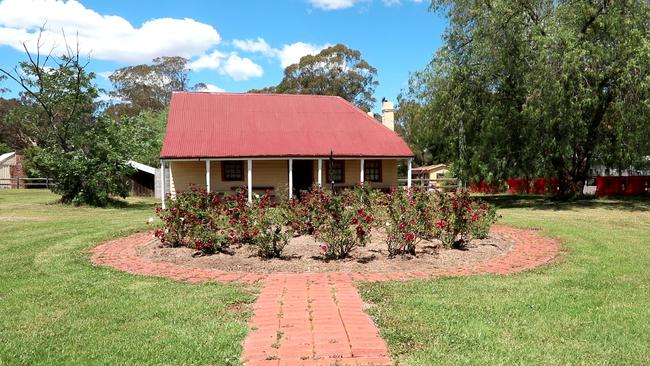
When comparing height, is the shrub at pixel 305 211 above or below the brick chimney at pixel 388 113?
below

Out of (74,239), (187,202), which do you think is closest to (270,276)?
(187,202)

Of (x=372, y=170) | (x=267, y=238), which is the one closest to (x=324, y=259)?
(x=267, y=238)

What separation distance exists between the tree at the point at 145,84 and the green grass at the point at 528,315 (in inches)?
2130

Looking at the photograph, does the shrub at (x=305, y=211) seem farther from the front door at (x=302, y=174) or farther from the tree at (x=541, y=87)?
the front door at (x=302, y=174)

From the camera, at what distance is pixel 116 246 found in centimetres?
950

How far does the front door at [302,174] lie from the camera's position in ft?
73.1

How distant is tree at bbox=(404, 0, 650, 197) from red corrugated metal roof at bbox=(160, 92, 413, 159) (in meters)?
2.99

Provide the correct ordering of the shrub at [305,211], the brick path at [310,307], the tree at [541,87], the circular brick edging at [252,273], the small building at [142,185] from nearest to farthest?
the brick path at [310,307] → the circular brick edging at [252,273] → the shrub at [305,211] → the tree at [541,87] → the small building at [142,185]

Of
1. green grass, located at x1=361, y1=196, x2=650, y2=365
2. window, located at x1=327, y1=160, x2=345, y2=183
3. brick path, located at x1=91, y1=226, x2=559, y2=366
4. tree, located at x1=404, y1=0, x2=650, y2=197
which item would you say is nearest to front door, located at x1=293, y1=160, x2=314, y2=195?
window, located at x1=327, y1=160, x2=345, y2=183

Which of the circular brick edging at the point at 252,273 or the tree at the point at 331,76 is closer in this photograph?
the circular brick edging at the point at 252,273

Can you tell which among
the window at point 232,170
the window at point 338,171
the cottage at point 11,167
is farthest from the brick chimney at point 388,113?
the cottage at point 11,167

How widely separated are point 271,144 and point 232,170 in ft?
6.84

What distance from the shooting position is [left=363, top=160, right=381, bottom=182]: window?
22328 millimetres

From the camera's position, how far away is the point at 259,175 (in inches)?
842
